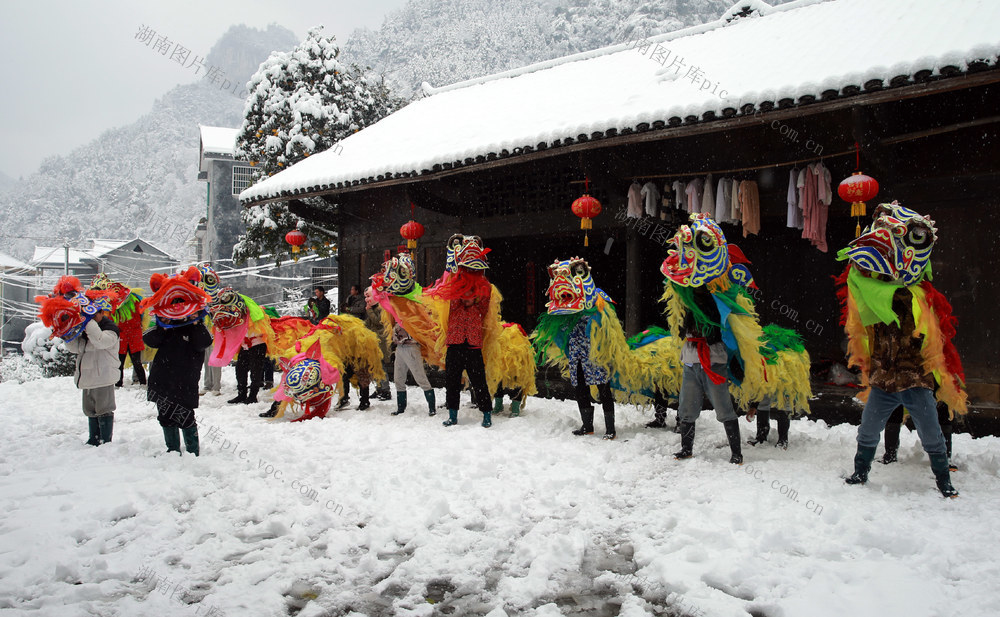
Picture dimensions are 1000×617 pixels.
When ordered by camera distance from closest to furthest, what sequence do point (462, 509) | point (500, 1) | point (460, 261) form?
point (462, 509) < point (460, 261) < point (500, 1)

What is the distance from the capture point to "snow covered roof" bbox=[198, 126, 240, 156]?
26125mm

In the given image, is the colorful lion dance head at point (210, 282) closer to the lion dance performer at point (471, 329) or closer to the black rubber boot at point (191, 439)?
the lion dance performer at point (471, 329)

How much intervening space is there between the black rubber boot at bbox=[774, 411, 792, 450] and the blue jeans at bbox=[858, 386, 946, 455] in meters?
1.19

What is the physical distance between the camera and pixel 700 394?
508cm

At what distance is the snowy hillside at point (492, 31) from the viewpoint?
55.2 meters

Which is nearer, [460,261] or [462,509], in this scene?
[462,509]

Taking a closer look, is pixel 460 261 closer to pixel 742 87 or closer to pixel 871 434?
pixel 742 87

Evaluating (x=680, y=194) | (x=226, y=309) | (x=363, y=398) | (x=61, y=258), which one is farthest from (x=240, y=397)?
(x=61, y=258)

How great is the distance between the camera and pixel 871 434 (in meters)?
4.16

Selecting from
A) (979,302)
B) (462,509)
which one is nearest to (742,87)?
(979,302)

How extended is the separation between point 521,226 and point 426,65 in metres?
58.6

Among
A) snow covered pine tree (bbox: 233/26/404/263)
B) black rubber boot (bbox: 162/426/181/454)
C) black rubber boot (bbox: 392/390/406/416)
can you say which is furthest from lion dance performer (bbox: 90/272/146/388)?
snow covered pine tree (bbox: 233/26/404/263)

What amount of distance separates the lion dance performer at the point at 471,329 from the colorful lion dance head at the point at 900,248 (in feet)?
12.3

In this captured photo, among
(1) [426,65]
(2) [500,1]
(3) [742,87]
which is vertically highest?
(2) [500,1]
